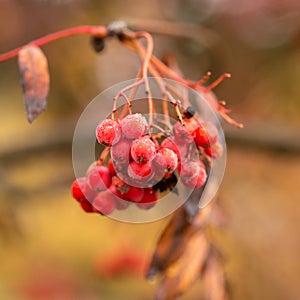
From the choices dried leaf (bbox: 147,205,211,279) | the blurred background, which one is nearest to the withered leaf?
dried leaf (bbox: 147,205,211,279)

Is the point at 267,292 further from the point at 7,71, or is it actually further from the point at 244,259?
the point at 7,71

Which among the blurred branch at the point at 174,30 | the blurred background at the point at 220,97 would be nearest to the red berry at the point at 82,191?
the blurred branch at the point at 174,30

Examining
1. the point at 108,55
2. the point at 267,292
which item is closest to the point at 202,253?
the point at 267,292

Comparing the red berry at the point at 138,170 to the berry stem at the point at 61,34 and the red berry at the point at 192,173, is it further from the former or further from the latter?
the berry stem at the point at 61,34

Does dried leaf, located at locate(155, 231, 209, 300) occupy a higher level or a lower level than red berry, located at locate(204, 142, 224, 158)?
lower

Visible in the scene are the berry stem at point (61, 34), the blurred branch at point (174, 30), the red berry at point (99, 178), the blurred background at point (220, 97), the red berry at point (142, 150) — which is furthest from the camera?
the blurred background at point (220, 97)

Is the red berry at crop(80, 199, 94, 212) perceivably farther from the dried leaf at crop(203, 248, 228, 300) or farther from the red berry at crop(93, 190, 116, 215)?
the dried leaf at crop(203, 248, 228, 300)
